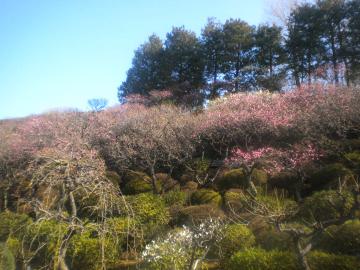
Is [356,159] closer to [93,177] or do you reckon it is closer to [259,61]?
[93,177]

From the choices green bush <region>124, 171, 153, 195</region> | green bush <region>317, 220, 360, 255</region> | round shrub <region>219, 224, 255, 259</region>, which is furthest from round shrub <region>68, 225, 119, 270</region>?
green bush <region>124, 171, 153, 195</region>

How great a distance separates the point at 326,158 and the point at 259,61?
35.4ft

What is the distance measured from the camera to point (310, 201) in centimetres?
952

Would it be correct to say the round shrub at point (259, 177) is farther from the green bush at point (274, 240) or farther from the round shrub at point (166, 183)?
the green bush at point (274, 240)

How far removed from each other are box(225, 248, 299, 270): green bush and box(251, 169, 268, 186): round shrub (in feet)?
20.2

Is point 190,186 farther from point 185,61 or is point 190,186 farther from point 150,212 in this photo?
point 185,61

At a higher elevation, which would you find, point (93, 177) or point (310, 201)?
point (93, 177)

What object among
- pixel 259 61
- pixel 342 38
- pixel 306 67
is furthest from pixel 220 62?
pixel 342 38

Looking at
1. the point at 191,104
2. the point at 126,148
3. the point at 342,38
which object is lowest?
the point at 126,148

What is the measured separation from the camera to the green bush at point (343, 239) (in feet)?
22.7

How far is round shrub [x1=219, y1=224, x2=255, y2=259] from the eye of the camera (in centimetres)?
835

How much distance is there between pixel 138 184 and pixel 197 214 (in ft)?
18.5

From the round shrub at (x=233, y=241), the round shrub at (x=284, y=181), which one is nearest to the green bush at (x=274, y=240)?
the round shrub at (x=233, y=241)

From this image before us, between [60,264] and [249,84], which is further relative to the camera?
[249,84]
